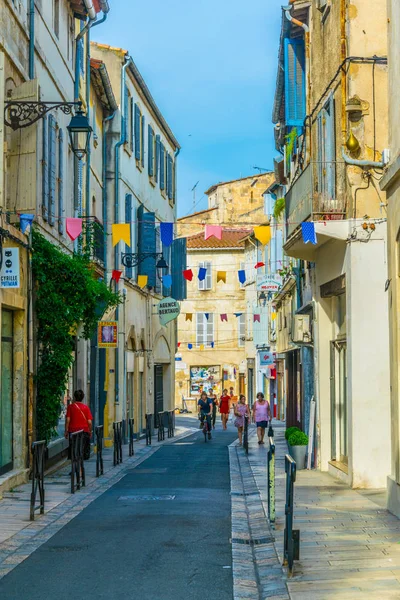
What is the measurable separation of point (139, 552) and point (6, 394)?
7.04m

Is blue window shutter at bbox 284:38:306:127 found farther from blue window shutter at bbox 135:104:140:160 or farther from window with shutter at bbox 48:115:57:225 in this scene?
blue window shutter at bbox 135:104:140:160

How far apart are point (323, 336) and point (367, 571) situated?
11346 millimetres

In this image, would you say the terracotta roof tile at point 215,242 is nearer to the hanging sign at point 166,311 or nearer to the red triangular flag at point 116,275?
the hanging sign at point 166,311

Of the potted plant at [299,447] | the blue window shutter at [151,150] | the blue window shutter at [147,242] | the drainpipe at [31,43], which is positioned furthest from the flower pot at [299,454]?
the blue window shutter at [151,150]

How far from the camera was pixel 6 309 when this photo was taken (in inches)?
656

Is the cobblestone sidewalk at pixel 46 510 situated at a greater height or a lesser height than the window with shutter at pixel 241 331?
lesser

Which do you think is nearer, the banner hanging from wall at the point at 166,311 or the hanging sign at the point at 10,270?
the hanging sign at the point at 10,270

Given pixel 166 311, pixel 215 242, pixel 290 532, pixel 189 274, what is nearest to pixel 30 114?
pixel 290 532

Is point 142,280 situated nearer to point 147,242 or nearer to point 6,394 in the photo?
point 147,242

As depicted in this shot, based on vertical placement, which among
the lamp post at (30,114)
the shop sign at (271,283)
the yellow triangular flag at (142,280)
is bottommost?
the yellow triangular flag at (142,280)

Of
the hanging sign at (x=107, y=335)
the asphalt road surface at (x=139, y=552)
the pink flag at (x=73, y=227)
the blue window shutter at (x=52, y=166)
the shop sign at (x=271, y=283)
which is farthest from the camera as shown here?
the shop sign at (x=271, y=283)

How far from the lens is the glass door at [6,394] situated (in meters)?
16.4

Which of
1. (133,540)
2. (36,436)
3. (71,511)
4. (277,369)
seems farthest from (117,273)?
(277,369)

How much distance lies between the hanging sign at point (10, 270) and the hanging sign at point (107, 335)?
10.6 m
